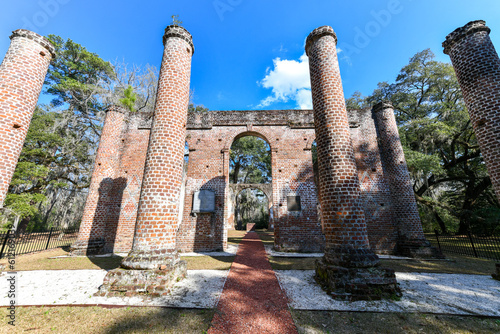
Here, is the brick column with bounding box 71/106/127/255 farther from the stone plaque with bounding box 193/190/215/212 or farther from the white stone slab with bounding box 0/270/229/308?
the stone plaque with bounding box 193/190/215/212

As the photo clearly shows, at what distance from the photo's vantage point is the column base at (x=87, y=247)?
8.52 metres

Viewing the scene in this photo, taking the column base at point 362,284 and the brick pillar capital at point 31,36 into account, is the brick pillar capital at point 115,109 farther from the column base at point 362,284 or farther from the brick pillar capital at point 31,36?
the column base at point 362,284

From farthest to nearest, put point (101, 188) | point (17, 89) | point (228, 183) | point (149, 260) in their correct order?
point (228, 183) → point (101, 188) → point (17, 89) → point (149, 260)

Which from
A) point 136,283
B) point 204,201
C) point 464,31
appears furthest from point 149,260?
point 464,31

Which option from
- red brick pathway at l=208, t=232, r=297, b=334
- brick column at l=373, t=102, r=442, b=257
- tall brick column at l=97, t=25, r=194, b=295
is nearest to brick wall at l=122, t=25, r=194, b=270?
tall brick column at l=97, t=25, r=194, b=295

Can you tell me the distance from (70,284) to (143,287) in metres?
2.15

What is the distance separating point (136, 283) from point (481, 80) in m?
10.4

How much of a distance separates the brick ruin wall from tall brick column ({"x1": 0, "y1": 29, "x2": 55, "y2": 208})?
4.11 metres

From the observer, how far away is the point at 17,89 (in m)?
5.88

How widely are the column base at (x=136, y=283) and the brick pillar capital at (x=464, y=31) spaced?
34.7 ft

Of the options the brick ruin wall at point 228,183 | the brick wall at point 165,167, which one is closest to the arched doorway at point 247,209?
the brick ruin wall at point 228,183

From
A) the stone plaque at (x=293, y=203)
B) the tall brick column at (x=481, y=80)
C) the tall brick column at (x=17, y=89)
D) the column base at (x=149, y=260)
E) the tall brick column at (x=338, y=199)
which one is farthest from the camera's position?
the stone plaque at (x=293, y=203)

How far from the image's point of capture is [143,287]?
3984mm

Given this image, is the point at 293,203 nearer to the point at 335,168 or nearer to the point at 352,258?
the point at 335,168
